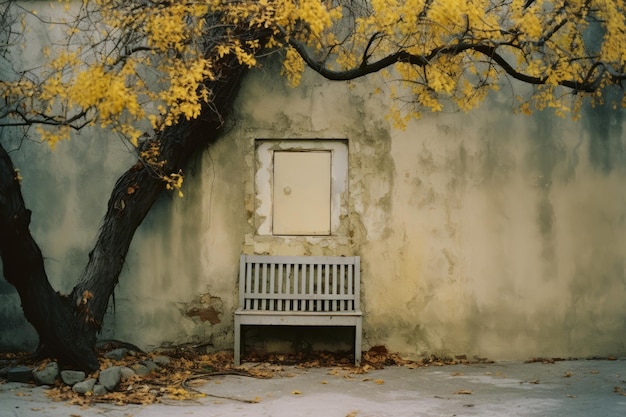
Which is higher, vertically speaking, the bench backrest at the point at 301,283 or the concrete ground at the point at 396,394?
the bench backrest at the point at 301,283

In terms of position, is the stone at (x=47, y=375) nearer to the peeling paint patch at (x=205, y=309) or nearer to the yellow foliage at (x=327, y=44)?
the peeling paint patch at (x=205, y=309)

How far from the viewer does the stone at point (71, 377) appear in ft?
21.9

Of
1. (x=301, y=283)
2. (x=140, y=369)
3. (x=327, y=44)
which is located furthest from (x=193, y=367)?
(x=327, y=44)

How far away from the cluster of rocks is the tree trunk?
140 mm

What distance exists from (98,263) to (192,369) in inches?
58.4

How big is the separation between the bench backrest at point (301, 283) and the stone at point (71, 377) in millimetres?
1958

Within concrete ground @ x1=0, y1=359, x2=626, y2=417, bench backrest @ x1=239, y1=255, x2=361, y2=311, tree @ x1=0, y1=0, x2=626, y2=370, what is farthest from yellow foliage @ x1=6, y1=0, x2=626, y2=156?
concrete ground @ x1=0, y1=359, x2=626, y2=417

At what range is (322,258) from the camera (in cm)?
817

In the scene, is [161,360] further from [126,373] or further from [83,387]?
[83,387]

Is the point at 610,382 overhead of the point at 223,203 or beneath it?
beneath

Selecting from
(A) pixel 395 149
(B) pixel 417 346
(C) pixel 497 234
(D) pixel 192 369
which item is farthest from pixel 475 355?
(D) pixel 192 369

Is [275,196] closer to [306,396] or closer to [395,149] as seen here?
[395,149]

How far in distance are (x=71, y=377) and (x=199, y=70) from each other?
10.2 feet

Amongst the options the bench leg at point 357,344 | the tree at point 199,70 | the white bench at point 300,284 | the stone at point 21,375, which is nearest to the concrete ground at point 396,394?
the stone at point 21,375
